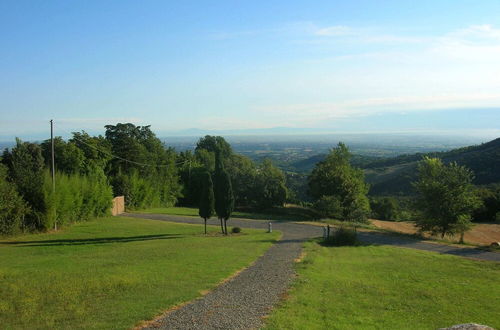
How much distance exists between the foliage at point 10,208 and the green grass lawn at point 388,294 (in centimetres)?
1802

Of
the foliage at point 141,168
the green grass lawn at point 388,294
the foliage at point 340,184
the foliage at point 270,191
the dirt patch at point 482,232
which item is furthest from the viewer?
the foliage at point 270,191

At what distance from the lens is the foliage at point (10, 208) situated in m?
23.5

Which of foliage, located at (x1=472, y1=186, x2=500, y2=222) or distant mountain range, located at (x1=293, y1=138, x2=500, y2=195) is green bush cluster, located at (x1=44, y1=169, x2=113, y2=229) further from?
foliage, located at (x1=472, y1=186, x2=500, y2=222)

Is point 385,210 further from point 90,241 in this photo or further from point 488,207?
point 90,241

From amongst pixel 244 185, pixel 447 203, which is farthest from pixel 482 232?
pixel 244 185

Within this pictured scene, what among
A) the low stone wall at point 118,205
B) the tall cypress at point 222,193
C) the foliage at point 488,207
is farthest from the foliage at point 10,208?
the foliage at point 488,207

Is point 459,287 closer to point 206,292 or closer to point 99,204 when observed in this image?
point 206,292

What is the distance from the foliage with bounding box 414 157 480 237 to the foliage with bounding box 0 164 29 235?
2885cm

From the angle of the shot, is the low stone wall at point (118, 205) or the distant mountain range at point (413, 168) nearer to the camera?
the low stone wall at point (118, 205)

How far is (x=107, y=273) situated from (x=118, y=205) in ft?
96.1

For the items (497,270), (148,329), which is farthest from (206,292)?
(497,270)

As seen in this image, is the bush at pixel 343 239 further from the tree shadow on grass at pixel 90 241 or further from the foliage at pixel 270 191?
the foliage at pixel 270 191

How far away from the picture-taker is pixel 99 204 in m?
34.9

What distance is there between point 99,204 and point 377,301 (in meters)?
29.0
